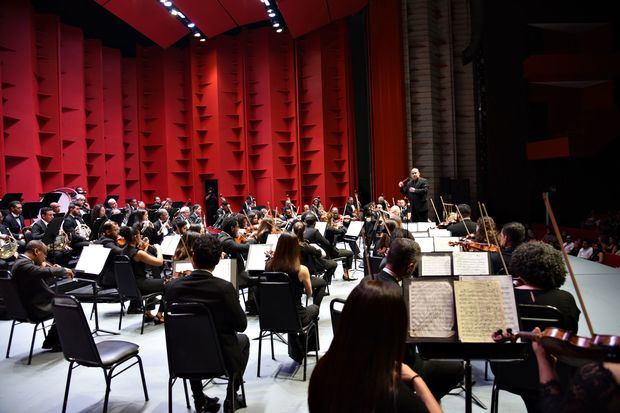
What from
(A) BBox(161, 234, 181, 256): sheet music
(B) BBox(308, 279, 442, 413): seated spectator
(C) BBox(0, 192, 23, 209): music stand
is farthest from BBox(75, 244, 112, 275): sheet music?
(C) BBox(0, 192, 23, 209): music stand

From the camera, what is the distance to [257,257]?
5.71 meters

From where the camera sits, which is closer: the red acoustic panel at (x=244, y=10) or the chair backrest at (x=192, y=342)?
the chair backrest at (x=192, y=342)

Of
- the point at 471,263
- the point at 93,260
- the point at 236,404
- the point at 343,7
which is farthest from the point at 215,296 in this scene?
the point at 343,7

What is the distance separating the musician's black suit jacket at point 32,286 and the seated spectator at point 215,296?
217 centimetres

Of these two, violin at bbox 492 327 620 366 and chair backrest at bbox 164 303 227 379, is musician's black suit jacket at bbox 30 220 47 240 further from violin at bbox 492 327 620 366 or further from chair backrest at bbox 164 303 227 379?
violin at bbox 492 327 620 366

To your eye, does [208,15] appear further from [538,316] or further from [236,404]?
[538,316]

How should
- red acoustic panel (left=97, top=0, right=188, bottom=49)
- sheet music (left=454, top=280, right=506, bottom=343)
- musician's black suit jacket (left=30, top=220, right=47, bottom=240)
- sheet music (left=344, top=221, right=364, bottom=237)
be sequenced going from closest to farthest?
sheet music (left=454, top=280, right=506, bottom=343) → musician's black suit jacket (left=30, top=220, right=47, bottom=240) → sheet music (left=344, top=221, right=364, bottom=237) → red acoustic panel (left=97, top=0, right=188, bottom=49)

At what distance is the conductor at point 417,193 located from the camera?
33.3 ft

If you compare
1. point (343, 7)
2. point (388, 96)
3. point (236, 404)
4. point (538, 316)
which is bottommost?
point (236, 404)

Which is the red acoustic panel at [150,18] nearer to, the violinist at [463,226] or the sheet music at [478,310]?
the violinist at [463,226]

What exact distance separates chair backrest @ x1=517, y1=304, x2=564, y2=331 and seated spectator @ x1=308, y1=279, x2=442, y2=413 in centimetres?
125

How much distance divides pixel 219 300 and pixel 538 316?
1.90 m

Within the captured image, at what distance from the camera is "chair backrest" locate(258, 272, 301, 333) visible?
4246 mm

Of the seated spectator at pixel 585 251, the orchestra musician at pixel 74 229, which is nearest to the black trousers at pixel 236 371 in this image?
the orchestra musician at pixel 74 229
